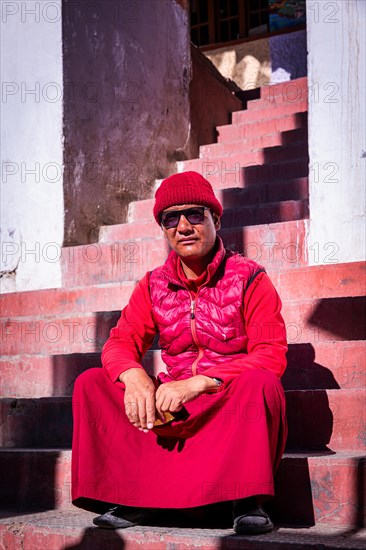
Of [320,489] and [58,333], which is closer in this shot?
[320,489]

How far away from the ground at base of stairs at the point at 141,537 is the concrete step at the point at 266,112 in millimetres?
5604

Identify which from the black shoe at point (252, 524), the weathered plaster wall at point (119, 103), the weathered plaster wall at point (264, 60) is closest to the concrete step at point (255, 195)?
the weathered plaster wall at point (119, 103)

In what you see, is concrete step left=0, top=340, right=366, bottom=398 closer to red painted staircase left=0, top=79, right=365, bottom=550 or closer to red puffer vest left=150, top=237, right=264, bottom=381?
red painted staircase left=0, top=79, right=365, bottom=550

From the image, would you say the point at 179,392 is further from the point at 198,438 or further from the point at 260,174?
the point at 260,174

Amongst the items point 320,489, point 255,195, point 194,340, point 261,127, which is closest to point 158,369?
point 194,340

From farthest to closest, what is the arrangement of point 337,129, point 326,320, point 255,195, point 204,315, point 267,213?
point 255,195 → point 267,213 → point 337,129 → point 326,320 → point 204,315

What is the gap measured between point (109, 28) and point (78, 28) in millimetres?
583

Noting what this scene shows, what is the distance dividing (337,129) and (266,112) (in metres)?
3.83

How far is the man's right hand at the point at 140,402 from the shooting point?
2861 millimetres

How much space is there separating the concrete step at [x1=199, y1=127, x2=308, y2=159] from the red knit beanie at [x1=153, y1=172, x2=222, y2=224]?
3.74m

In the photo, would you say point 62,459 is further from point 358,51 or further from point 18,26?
point 18,26

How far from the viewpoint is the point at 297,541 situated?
2.57 m

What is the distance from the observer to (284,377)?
375 centimetres

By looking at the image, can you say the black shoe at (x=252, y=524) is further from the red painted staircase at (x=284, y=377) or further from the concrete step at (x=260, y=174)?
the concrete step at (x=260, y=174)
